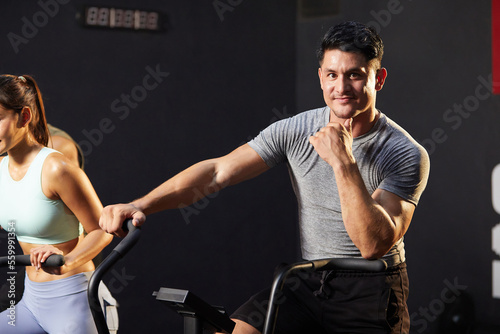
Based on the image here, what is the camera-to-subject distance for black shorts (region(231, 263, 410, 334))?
6.32 feet

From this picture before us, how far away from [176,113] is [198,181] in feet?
6.85

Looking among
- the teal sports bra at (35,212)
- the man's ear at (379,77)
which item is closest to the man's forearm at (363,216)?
the man's ear at (379,77)

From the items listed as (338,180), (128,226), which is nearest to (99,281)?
(128,226)

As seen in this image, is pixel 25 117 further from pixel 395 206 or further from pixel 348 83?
pixel 395 206

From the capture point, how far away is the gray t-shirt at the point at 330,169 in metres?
1.94

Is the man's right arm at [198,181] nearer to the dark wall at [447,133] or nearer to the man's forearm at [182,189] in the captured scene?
the man's forearm at [182,189]

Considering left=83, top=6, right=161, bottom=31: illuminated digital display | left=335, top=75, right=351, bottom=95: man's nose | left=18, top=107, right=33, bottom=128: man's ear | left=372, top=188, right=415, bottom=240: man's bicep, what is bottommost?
left=372, top=188, right=415, bottom=240: man's bicep

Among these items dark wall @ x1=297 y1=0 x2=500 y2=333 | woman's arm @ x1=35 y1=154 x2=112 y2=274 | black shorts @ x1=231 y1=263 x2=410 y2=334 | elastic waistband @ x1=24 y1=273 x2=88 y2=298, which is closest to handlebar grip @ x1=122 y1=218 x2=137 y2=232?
woman's arm @ x1=35 y1=154 x2=112 y2=274

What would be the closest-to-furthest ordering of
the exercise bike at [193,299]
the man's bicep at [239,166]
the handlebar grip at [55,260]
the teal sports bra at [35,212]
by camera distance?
the exercise bike at [193,299] → the handlebar grip at [55,260] → the teal sports bra at [35,212] → the man's bicep at [239,166]

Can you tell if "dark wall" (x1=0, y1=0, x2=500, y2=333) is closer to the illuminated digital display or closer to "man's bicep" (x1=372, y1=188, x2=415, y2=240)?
the illuminated digital display

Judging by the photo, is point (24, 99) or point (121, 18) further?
point (121, 18)

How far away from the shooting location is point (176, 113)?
404cm

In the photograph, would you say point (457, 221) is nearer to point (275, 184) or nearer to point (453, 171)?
point (453, 171)

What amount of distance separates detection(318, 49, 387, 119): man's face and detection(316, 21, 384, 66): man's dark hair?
0.02m
